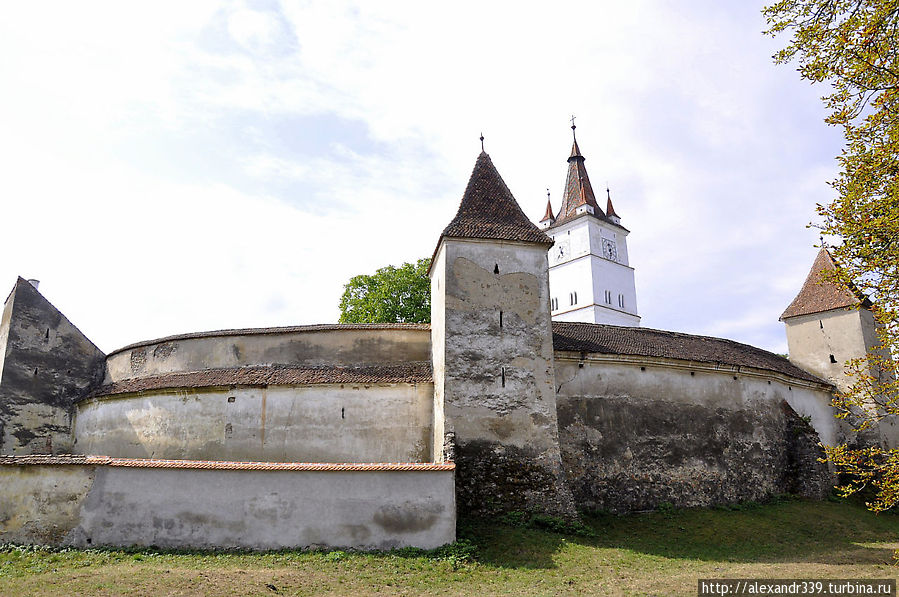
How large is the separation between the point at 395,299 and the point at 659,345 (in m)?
17.7

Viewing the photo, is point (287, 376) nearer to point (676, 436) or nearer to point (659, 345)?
point (676, 436)

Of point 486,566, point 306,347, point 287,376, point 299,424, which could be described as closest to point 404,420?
point 299,424

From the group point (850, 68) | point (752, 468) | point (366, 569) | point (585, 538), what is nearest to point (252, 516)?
point (366, 569)

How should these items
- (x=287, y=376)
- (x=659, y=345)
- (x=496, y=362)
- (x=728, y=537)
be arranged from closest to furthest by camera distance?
(x=728, y=537) → (x=496, y=362) → (x=287, y=376) → (x=659, y=345)

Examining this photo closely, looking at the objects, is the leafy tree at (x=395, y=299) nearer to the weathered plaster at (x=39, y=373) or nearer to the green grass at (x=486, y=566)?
the weathered plaster at (x=39, y=373)

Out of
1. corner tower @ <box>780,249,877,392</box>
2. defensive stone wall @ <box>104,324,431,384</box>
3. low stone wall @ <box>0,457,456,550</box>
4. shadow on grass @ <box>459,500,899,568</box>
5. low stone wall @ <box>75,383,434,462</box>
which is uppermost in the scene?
corner tower @ <box>780,249,877,392</box>

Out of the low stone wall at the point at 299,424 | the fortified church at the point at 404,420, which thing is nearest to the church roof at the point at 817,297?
the fortified church at the point at 404,420

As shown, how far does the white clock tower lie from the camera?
177ft

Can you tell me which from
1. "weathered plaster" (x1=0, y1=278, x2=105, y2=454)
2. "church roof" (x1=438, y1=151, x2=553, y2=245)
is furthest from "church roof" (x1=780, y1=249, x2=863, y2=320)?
"weathered plaster" (x1=0, y1=278, x2=105, y2=454)

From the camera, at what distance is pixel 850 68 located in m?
9.99

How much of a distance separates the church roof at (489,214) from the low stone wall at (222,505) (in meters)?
7.12

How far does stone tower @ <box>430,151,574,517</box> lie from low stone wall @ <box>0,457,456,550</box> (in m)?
2.23

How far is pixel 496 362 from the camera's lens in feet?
57.1

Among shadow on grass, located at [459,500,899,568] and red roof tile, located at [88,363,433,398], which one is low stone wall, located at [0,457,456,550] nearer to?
shadow on grass, located at [459,500,899,568]
